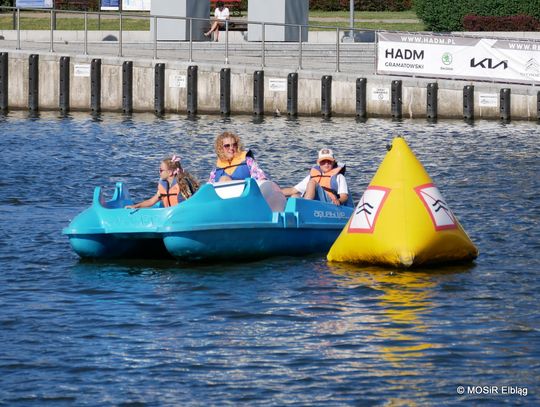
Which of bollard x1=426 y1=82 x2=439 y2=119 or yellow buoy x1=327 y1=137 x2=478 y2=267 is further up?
bollard x1=426 y1=82 x2=439 y2=119

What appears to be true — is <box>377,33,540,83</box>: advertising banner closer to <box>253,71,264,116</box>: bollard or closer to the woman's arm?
<box>253,71,264,116</box>: bollard

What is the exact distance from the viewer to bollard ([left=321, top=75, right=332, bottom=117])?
3778cm

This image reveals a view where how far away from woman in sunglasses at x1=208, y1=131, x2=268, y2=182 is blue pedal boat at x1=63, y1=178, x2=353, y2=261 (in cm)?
43

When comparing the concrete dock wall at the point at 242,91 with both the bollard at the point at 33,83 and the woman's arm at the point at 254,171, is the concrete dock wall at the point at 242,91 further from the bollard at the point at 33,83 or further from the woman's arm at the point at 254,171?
the woman's arm at the point at 254,171

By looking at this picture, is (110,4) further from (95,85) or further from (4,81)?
(95,85)

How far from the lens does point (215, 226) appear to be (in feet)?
55.9

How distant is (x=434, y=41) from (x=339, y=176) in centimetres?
1978

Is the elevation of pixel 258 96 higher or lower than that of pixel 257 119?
higher

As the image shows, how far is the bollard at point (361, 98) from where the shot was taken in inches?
1478

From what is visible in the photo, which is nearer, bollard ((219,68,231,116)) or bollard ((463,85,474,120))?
bollard ((463,85,474,120))

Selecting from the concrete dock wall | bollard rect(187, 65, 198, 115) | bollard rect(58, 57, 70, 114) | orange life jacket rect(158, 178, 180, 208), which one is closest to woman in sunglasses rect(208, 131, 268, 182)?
orange life jacket rect(158, 178, 180, 208)

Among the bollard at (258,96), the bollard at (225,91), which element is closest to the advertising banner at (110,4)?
the bollard at (225,91)

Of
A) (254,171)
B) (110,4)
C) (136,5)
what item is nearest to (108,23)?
(136,5)

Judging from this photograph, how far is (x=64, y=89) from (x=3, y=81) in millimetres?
1751
